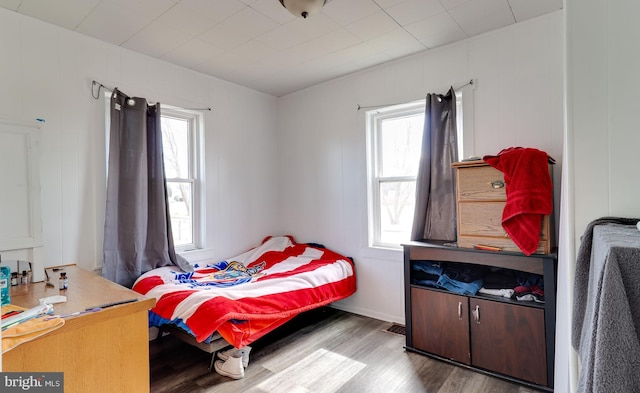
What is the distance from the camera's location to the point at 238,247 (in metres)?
3.74

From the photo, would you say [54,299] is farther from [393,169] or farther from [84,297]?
[393,169]

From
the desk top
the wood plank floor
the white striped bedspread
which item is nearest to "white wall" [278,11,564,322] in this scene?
the white striped bedspread

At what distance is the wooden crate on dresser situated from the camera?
87.6 inches


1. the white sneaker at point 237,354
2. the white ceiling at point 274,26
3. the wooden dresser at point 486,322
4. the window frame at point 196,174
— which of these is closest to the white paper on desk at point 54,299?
the white sneaker at point 237,354

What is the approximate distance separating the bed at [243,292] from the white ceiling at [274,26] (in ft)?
6.50

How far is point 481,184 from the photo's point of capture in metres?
2.32

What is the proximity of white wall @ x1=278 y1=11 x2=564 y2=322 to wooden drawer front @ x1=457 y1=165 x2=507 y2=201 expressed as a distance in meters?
0.46

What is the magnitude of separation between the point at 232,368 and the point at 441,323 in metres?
1.59

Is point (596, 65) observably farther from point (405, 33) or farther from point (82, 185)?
point (82, 185)

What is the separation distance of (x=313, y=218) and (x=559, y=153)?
245 cm

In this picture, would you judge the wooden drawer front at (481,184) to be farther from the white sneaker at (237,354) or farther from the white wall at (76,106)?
the white wall at (76,106)

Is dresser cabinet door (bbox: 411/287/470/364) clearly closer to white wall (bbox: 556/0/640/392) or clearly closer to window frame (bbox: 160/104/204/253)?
white wall (bbox: 556/0/640/392)

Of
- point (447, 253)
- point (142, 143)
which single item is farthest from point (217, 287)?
point (447, 253)

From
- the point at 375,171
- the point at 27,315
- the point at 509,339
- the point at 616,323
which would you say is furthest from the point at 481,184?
the point at 27,315
